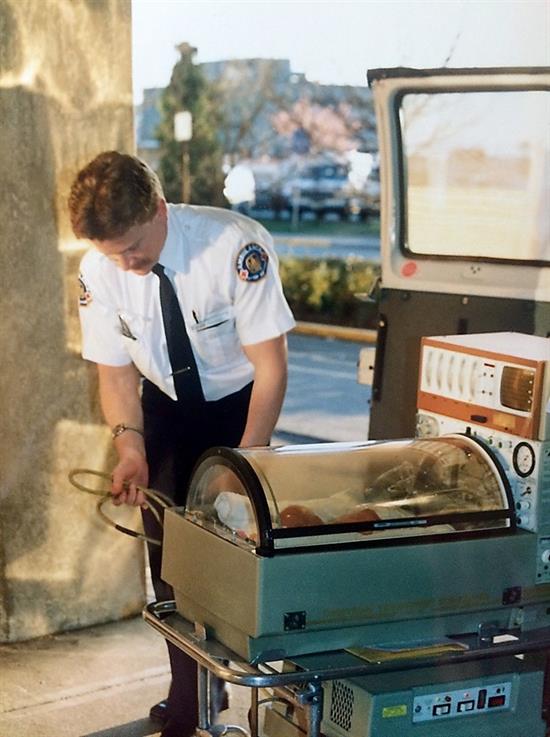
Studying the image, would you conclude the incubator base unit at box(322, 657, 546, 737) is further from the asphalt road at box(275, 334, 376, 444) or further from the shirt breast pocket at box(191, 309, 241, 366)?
the asphalt road at box(275, 334, 376, 444)

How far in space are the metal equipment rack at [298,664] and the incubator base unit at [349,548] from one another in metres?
0.03


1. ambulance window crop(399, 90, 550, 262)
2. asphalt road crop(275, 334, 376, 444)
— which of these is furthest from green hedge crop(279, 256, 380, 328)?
ambulance window crop(399, 90, 550, 262)

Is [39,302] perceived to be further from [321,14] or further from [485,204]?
[321,14]

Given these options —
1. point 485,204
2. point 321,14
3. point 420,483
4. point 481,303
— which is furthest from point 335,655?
point 321,14

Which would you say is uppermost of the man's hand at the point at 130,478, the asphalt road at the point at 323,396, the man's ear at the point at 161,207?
the man's ear at the point at 161,207

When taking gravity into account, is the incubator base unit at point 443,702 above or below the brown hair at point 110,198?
below

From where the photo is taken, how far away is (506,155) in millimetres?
4594

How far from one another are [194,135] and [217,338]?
597 inches

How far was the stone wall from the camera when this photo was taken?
4.22 meters

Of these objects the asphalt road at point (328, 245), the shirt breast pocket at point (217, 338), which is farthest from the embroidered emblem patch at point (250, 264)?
the asphalt road at point (328, 245)

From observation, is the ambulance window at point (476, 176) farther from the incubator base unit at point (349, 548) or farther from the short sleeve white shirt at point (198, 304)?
the incubator base unit at point (349, 548)

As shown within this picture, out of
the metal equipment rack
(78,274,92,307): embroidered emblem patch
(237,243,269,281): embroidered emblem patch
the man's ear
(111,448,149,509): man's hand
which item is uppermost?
the man's ear

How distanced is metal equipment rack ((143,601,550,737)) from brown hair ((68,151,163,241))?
1043mm

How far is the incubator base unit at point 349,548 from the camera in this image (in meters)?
Answer: 2.38
